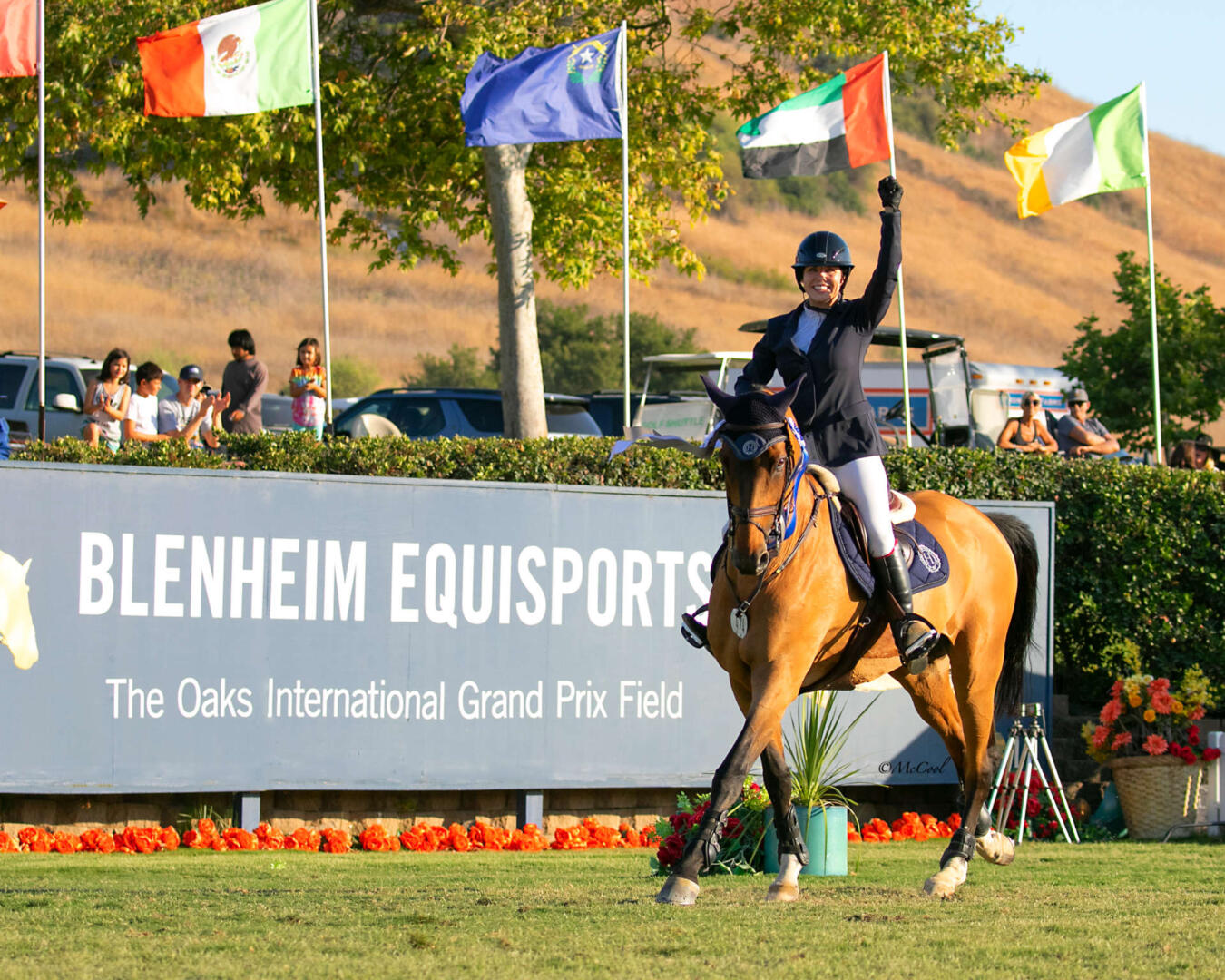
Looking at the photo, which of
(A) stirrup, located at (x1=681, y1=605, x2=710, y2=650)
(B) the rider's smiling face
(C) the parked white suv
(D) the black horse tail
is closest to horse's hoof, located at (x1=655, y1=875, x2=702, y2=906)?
(A) stirrup, located at (x1=681, y1=605, x2=710, y2=650)

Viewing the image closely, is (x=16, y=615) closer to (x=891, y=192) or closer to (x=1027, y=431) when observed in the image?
(x=891, y=192)

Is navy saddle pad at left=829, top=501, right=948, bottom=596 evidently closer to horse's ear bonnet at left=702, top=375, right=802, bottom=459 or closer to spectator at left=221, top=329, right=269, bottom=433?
horse's ear bonnet at left=702, top=375, right=802, bottom=459

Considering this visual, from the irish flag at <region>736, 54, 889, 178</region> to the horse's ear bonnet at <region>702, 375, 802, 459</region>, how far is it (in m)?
11.5

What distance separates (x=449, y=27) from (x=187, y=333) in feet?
214

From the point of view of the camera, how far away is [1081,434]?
18.3m

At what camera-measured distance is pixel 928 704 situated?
8.59 m

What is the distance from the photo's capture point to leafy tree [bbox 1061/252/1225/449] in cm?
3341

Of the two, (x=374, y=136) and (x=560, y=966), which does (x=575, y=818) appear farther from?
(x=374, y=136)

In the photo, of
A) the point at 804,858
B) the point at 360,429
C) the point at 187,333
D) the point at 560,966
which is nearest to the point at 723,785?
the point at 804,858

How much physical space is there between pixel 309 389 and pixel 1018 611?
866 centimetres

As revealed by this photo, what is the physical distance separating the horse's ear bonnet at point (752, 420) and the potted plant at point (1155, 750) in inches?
305

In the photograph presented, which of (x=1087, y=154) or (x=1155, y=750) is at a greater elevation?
(x=1087, y=154)

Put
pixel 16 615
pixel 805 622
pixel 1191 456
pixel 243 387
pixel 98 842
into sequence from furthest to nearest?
1. pixel 1191 456
2. pixel 243 387
3. pixel 98 842
4. pixel 16 615
5. pixel 805 622

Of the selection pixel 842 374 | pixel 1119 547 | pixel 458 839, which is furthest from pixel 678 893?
pixel 1119 547
